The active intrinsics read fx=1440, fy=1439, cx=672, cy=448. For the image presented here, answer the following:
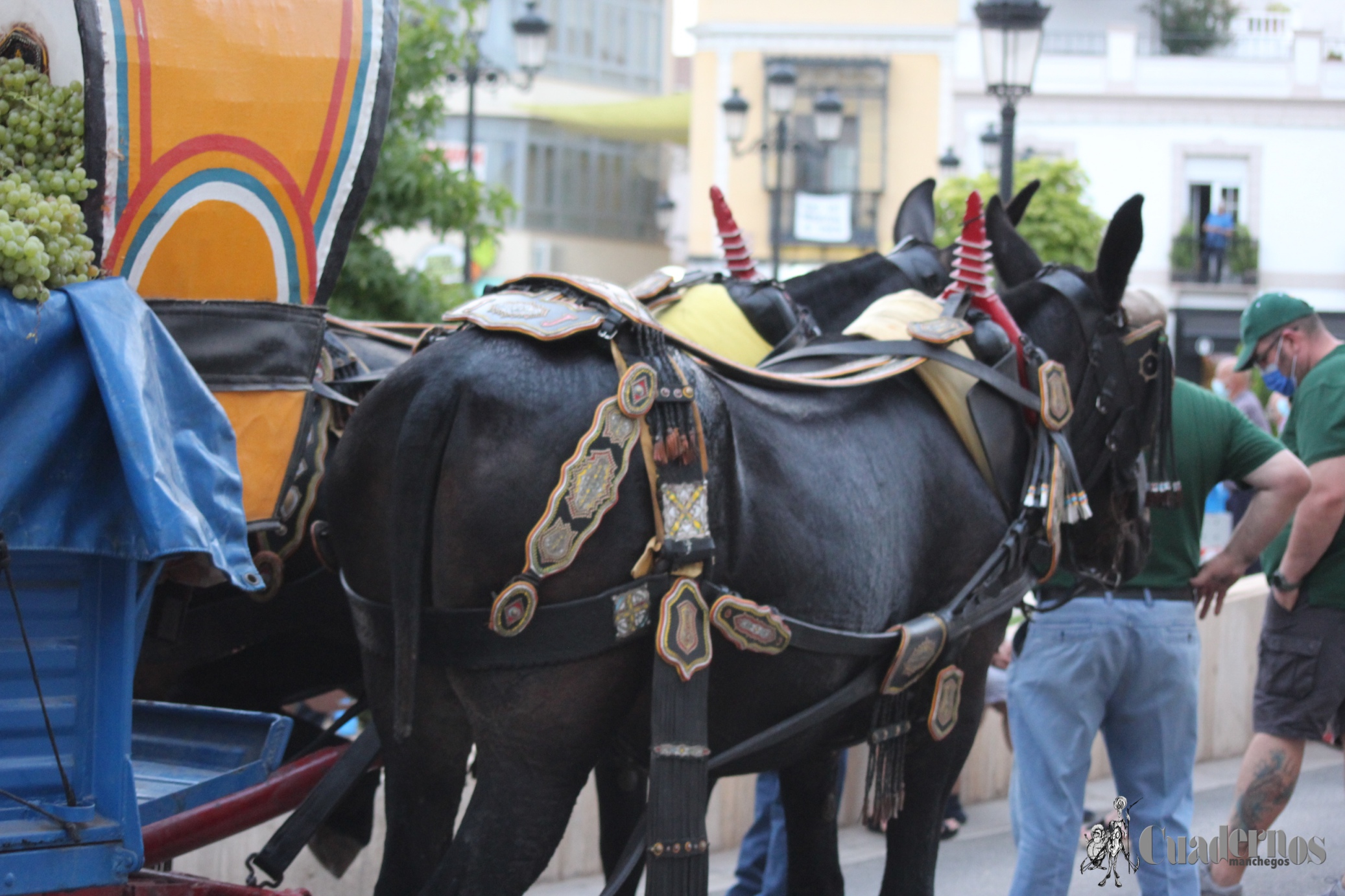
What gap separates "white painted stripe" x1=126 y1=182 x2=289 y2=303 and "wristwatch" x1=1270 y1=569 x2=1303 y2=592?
365cm

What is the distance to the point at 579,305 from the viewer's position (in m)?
2.70

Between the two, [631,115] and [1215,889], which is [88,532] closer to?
[1215,889]

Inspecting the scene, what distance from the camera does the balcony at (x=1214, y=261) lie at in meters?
27.1

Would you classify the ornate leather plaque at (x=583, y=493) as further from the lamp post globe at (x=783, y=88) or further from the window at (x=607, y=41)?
the window at (x=607, y=41)

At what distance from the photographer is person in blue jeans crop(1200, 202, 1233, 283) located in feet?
88.0

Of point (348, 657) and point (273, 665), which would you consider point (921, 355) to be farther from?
point (273, 665)

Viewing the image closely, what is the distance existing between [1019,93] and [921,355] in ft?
16.8

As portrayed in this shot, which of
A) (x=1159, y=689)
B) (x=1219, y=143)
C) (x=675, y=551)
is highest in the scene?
(x=1219, y=143)

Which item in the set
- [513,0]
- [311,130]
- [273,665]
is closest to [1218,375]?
[273,665]

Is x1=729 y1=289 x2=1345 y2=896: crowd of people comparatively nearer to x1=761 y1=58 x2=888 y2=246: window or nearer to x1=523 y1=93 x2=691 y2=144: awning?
x1=761 y1=58 x2=888 y2=246: window

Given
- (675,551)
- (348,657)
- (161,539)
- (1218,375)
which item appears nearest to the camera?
(161,539)

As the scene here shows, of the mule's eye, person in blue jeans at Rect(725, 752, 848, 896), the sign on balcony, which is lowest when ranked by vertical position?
person in blue jeans at Rect(725, 752, 848, 896)

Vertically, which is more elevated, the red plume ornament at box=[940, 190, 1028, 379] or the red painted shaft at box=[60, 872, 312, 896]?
the red plume ornament at box=[940, 190, 1028, 379]

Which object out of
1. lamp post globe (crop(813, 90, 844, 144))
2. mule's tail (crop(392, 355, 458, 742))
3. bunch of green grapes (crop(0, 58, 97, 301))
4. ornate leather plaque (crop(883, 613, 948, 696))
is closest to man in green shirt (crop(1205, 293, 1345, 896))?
ornate leather plaque (crop(883, 613, 948, 696))
